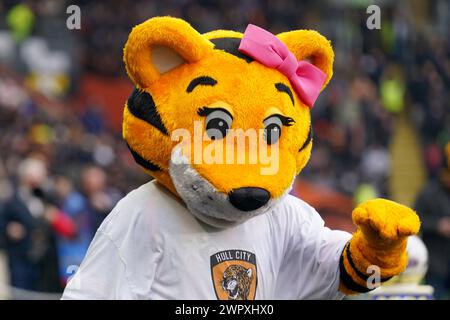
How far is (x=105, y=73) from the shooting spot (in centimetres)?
1573

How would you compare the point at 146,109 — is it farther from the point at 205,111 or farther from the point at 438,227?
the point at 438,227

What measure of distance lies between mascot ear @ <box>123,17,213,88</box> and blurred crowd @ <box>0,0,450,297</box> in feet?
17.2

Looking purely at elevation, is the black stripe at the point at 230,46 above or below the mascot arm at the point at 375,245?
above

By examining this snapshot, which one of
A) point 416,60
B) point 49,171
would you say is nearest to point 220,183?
point 49,171

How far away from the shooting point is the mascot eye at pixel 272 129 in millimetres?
3861

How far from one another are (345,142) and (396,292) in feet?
31.6

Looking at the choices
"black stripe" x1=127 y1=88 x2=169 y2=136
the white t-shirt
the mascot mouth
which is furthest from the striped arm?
"black stripe" x1=127 y1=88 x2=169 y2=136

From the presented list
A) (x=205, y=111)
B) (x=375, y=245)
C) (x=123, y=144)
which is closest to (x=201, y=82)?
(x=205, y=111)

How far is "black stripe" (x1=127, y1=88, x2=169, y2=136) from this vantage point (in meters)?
3.90

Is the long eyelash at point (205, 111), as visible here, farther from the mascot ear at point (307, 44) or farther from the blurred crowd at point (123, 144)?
the blurred crowd at point (123, 144)

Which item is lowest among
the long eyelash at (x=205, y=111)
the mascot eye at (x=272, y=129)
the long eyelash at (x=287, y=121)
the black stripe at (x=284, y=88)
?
the mascot eye at (x=272, y=129)

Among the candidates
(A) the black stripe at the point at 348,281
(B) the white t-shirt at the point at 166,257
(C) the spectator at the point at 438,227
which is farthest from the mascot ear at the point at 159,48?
(C) the spectator at the point at 438,227

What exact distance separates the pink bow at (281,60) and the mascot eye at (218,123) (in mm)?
258

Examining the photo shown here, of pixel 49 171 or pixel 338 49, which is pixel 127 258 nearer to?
pixel 49 171
